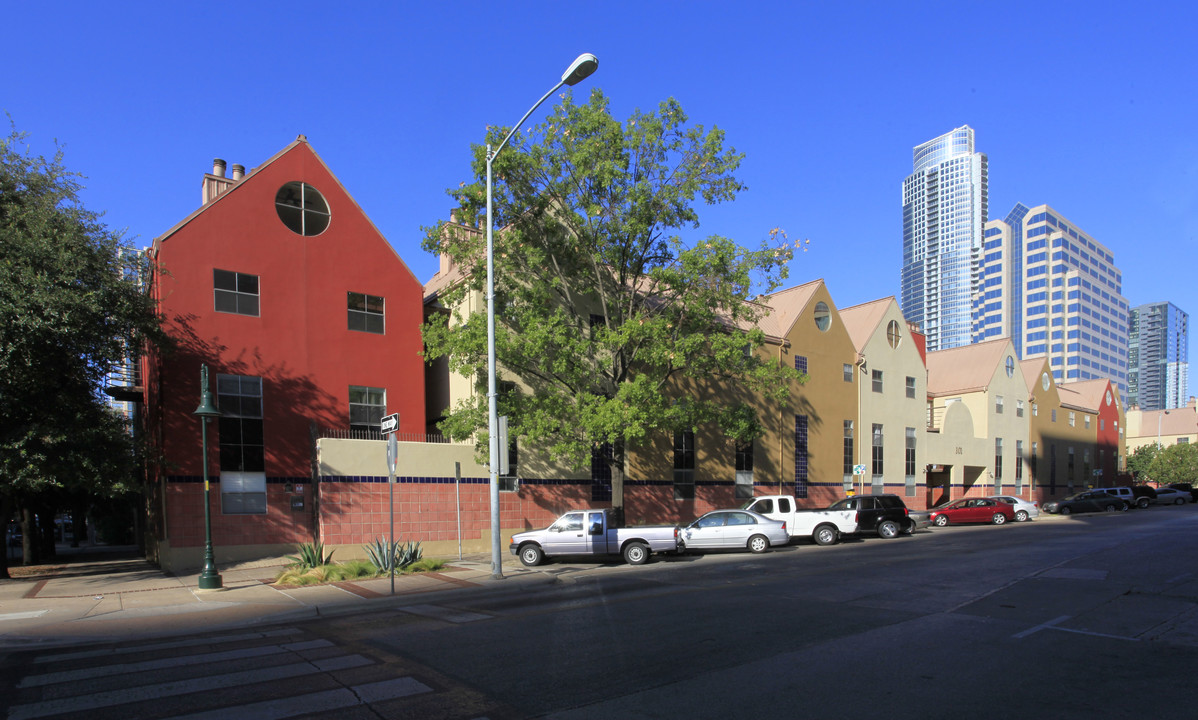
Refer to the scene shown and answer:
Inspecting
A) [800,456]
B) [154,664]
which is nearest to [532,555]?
[154,664]

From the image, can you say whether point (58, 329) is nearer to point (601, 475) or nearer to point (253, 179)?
point (253, 179)

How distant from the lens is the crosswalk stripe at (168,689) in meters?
6.85

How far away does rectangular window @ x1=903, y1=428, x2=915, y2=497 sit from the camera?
41188 millimetres

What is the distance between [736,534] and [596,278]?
8.94m

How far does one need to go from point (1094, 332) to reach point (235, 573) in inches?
8243

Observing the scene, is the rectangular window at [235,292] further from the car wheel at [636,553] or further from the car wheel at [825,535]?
the car wheel at [825,535]

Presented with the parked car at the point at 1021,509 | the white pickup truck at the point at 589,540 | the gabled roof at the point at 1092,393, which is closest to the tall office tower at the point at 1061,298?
the gabled roof at the point at 1092,393

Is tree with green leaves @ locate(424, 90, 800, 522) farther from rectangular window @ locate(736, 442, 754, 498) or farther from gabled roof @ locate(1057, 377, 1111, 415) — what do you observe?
gabled roof @ locate(1057, 377, 1111, 415)

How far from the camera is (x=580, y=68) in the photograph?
13953 millimetres

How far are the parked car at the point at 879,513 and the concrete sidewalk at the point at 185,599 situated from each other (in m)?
13.2

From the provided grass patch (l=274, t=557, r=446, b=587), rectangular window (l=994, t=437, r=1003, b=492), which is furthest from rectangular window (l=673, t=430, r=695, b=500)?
rectangular window (l=994, t=437, r=1003, b=492)

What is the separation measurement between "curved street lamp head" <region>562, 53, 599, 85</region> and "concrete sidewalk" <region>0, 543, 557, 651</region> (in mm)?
10241

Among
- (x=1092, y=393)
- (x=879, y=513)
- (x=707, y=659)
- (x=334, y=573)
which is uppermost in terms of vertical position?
(x=1092, y=393)

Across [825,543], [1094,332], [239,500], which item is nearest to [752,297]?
[825,543]
